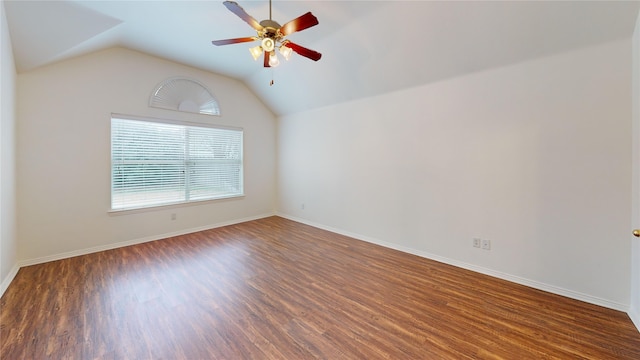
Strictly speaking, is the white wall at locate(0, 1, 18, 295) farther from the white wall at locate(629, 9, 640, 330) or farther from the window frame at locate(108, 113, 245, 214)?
the white wall at locate(629, 9, 640, 330)

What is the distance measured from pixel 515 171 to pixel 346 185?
2386mm

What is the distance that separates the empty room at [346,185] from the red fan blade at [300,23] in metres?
0.02

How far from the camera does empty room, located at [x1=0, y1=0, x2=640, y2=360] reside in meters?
1.91

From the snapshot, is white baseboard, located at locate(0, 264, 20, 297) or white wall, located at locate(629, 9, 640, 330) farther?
white baseboard, located at locate(0, 264, 20, 297)

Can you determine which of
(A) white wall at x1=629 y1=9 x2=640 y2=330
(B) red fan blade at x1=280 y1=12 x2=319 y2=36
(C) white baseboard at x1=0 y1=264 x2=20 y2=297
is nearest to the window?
(C) white baseboard at x1=0 y1=264 x2=20 y2=297

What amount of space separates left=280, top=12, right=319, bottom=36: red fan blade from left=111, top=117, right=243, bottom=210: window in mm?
3044

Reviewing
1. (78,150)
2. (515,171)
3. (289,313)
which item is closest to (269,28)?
(289,313)

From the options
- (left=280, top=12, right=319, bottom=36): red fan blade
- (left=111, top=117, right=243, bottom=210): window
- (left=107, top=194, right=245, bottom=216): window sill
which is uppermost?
(left=280, top=12, right=319, bottom=36): red fan blade

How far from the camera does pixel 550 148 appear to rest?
240cm

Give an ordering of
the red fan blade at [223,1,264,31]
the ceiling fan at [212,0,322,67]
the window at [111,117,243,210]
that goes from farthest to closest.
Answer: the window at [111,117,243,210] < the ceiling fan at [212,0,322,67] < the red fan blade at [223,1,264,31]

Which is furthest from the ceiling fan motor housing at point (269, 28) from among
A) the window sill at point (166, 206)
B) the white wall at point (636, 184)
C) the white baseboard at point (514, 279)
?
the window sill at point (166, 206)

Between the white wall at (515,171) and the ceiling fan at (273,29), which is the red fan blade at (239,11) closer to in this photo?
the ceiling fan at (273,29)

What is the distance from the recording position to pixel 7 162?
2547 mm

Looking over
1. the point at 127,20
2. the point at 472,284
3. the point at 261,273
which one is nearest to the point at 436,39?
the point at 472,284
